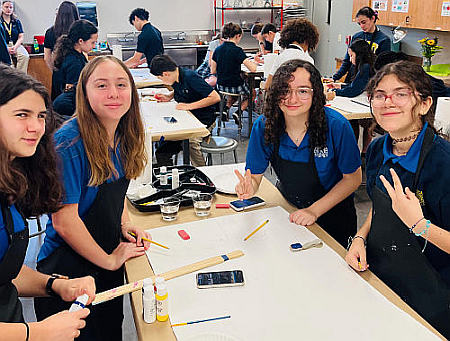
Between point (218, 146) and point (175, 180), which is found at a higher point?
point (175, 180)

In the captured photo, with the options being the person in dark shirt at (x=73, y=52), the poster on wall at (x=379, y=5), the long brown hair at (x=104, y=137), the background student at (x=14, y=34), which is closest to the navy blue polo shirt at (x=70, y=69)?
the person in dark shirt at (x=73, y=52)

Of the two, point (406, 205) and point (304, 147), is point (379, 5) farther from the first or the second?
point (406, 205)

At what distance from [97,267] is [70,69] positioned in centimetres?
261

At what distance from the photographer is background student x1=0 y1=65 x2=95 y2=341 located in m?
1.19

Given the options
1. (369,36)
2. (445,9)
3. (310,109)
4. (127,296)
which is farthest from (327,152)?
(445,9)

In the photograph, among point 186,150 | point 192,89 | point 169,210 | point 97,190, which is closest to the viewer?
point 97,190

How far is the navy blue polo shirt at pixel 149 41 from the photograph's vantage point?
5.76 meters

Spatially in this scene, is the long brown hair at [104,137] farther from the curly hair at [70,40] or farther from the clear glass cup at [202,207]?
the curly hair at [70,40]

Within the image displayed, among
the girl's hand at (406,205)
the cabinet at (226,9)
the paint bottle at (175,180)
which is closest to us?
the girl's hand at (406,205)

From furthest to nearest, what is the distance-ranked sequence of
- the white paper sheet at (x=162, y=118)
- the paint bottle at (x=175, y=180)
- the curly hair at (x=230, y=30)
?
the curly hair at (x=230, y=30) < the white paper sheet at (x=162, y=118) < the paint bottle at (x=175, y=180)

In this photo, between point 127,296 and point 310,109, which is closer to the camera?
point 310,109

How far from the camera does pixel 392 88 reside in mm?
1625

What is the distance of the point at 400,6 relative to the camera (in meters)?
6.21

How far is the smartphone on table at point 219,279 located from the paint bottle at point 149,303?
0.66 feet
